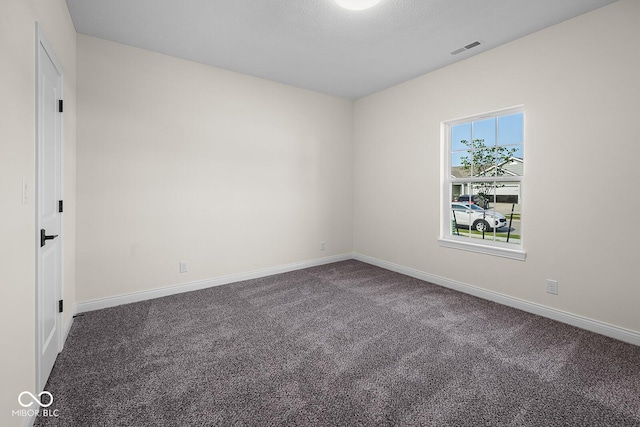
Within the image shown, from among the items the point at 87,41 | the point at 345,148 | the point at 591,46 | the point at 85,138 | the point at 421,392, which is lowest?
the point at 421,392

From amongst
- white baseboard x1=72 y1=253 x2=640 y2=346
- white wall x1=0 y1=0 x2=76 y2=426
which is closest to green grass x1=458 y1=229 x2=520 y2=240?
white baseboard x1=72 y1=253 x2=640 y2=346

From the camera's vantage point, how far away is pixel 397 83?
169 inches

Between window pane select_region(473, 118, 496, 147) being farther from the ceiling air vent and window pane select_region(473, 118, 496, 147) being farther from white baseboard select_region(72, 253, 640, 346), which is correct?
white baseboard select_region(72, 253, 640, 346)

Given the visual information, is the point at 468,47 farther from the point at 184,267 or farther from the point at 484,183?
the point at 184,267

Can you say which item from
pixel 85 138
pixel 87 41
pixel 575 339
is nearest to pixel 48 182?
pixel 85 138

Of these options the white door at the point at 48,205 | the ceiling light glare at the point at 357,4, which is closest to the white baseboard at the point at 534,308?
the ceiling light glare at the point at 357,4

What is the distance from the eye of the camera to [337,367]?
211 centimetres

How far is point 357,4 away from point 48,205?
2.73 metres

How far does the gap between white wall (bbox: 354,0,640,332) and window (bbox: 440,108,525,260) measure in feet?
0.39

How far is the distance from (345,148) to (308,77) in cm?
143

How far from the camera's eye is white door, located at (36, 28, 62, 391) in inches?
68.7

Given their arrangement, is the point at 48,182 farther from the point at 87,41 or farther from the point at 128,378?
the point at 87,41

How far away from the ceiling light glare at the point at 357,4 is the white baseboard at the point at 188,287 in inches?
129

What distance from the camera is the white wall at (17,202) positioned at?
4.26ft
